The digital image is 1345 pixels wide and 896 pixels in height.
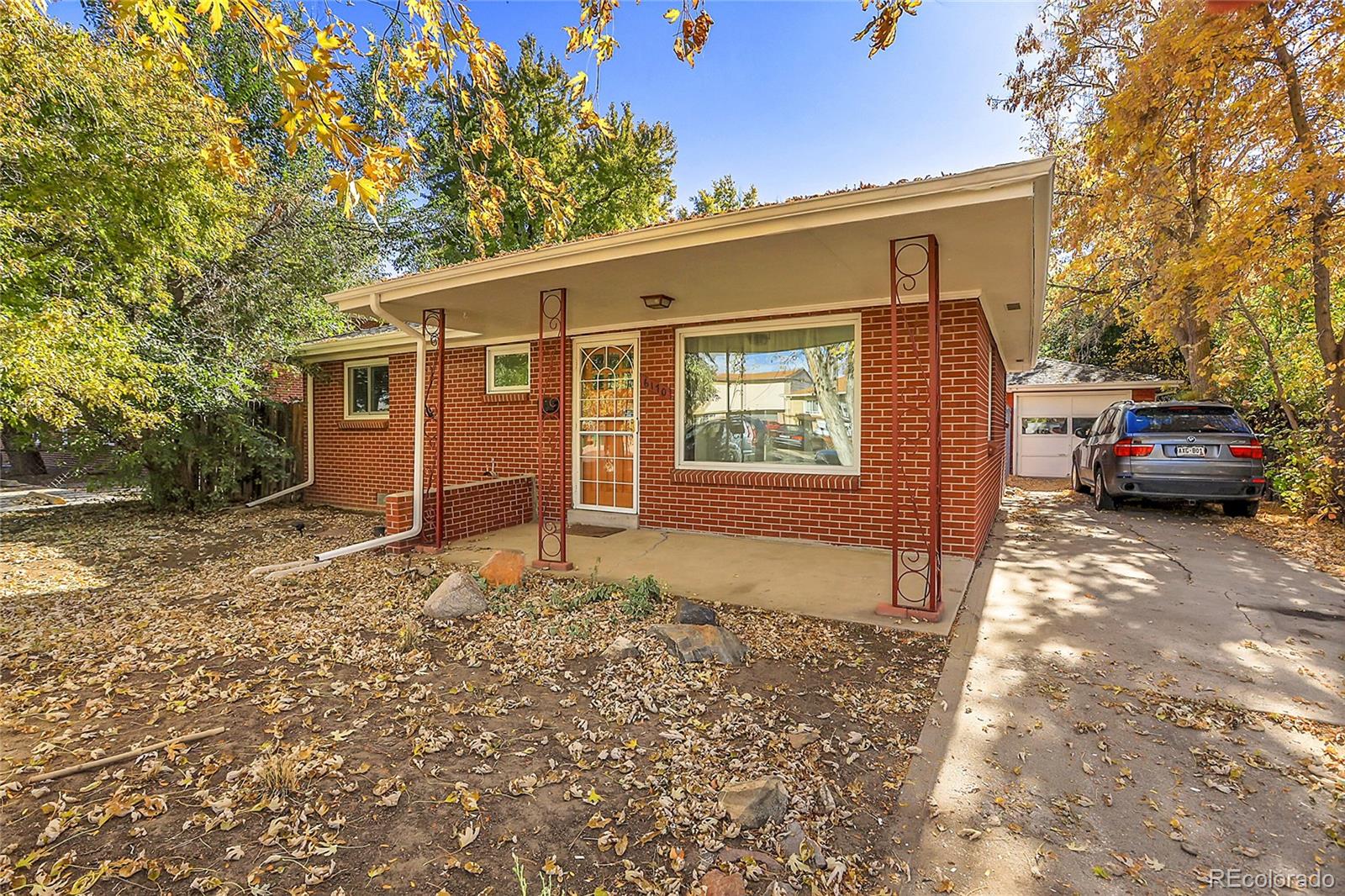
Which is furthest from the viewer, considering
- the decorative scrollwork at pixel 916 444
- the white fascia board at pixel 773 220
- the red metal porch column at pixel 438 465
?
the red metal porch column at pixel 438 465

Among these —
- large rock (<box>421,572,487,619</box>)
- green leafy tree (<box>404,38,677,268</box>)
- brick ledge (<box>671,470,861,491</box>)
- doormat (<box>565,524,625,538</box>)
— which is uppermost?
green leafy tree (<box>404,38,677,268</box>)

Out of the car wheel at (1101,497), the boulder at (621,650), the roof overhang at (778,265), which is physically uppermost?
the roof overhang at (778,265)

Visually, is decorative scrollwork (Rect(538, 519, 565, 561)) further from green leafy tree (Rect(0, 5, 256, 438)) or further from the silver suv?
the silver suv

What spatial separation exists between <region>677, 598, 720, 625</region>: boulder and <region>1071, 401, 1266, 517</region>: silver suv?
7.36 m

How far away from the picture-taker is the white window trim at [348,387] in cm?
829

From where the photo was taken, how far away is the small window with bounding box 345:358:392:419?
8.45 metres

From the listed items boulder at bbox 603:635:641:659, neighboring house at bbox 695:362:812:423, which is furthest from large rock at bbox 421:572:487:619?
neighboring house at bbox 695:362:812:423

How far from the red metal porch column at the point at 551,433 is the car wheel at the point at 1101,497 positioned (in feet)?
26.2

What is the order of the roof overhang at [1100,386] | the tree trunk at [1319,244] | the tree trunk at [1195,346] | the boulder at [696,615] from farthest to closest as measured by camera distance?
the roof overhang at [1100,386]
the tree trunk at [1195,346]
the tree trunk at [1319,244]
the boulder at [696,615]

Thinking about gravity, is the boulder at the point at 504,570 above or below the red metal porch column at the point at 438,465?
below

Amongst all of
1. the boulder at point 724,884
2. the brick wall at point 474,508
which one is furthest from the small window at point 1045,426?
the boulder at point 724,884

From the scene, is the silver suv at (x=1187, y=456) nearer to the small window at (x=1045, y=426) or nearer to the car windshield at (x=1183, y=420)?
the car windshield at (x=1183, y=420)

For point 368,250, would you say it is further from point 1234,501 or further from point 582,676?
point 1234,501

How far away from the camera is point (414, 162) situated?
13.0 ft
